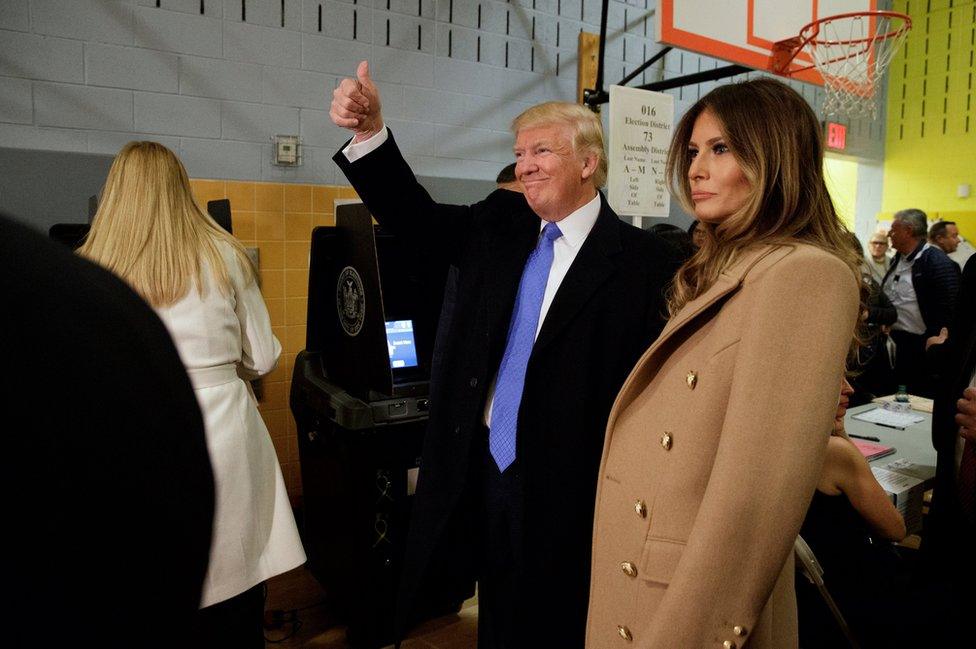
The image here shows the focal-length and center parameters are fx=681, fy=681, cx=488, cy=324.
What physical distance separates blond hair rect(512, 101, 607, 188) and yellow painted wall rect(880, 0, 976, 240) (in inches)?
306

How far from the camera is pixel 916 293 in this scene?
5895 mm

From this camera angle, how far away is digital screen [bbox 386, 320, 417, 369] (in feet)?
8.64

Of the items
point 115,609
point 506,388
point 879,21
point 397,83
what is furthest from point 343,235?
point 879,21

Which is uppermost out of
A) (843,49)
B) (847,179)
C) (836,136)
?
(836,136)

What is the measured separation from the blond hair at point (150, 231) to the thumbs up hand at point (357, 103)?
2.08 ft

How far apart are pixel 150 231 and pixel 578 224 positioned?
1.24 metres

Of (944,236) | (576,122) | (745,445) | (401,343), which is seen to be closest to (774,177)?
(745,445)

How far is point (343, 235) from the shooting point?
2680mm

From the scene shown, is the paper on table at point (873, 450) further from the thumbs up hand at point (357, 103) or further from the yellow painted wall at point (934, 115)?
the yellow painted wall at point (934, 115)

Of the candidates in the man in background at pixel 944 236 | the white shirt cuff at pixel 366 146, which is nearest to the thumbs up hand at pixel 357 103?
the white shirt cuff at pixel 366 146

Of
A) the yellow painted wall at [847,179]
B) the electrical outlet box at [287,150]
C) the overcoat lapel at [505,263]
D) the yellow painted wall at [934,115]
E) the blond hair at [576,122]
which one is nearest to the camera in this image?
the overcoat lapel at [505,263]

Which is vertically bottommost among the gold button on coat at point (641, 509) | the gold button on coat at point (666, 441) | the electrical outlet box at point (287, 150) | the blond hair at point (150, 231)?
the gold button on coat at point (641, 509)

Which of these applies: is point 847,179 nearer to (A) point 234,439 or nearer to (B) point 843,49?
(B) point 843,49

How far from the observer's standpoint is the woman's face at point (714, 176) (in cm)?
121
